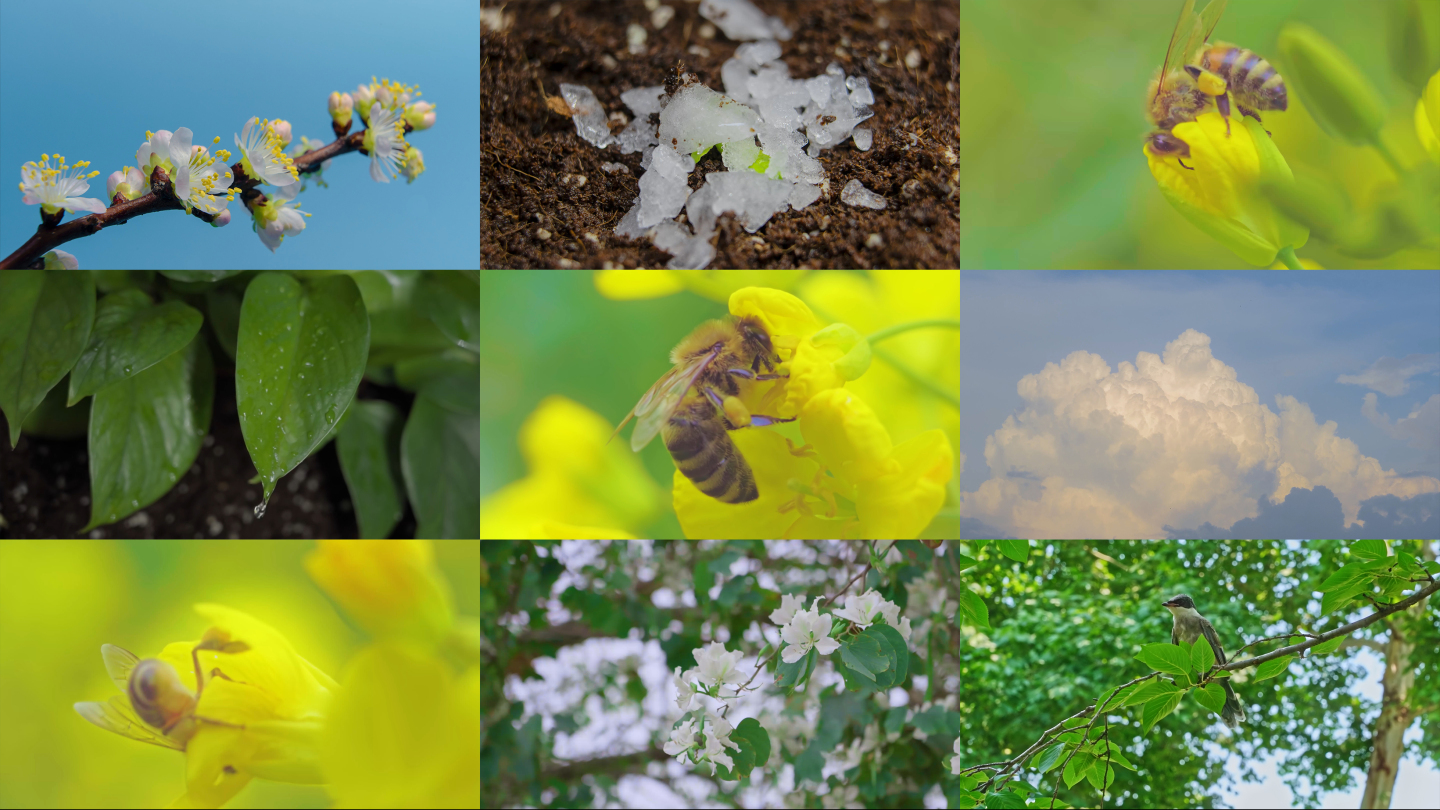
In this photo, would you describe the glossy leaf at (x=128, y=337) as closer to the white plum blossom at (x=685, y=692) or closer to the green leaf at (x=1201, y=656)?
the white plum blossom at (x=685, y=692)

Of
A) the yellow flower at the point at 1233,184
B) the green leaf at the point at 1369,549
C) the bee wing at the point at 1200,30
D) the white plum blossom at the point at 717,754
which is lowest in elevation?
the white plum blossom at the point at 717,754

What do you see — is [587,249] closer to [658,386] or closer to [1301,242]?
[658,386]

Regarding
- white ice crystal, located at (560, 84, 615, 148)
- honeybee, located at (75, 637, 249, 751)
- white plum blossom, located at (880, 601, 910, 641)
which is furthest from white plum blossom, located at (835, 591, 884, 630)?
honeybee, located at (75, 637, 249, 751)

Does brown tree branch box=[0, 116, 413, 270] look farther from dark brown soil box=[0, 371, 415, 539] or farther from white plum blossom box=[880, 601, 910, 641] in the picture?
white plum blossom box=[880, 601, 910, 641]

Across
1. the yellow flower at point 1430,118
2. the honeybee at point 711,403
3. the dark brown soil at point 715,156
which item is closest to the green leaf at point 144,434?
the dark brown soil at point 715,156

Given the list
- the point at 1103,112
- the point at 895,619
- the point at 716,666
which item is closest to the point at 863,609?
the point at 895,619

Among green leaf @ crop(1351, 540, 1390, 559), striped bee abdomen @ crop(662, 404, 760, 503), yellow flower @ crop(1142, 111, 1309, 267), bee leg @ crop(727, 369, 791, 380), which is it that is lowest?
green leaf @ crop(1351, 540, 1390, 559)
